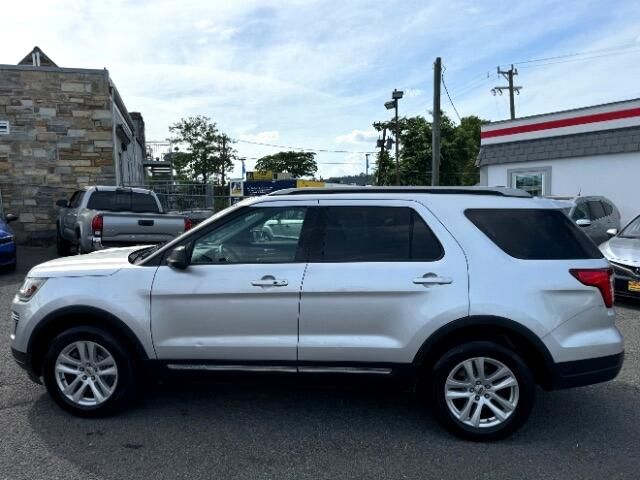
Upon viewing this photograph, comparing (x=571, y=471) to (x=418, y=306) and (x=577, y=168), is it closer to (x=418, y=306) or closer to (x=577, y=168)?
(x=418, y=306)

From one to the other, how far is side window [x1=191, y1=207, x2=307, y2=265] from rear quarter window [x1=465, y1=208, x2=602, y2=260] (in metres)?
1.28

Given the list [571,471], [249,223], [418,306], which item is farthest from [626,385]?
[249,223]

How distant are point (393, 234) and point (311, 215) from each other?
0.61 m

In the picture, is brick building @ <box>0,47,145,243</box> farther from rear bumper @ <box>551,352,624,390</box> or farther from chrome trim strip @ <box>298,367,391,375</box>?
rear bumper @ <box>551,352,624,390</box>

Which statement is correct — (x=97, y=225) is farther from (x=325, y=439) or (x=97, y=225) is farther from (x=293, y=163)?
(x=293, y=163)

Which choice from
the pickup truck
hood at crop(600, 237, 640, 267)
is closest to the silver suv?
hood at crop(600, 237, 640, 267)

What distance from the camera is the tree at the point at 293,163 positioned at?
75381mm

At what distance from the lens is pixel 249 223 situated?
3973 millimetres

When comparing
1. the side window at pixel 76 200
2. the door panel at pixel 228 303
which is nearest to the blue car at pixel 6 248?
the side window at pixel 76 200

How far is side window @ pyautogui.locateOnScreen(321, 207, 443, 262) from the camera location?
3.71 m

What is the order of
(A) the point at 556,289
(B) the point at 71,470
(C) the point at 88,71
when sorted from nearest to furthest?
1. (B) the point at 71,470
2. (A) the point at 556,289
3. (C) the point at 88,71

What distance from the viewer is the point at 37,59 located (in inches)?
1142

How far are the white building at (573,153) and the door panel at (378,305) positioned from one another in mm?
13255

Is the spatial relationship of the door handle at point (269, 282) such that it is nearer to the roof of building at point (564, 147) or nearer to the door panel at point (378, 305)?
the door panel at point (378, 305)
